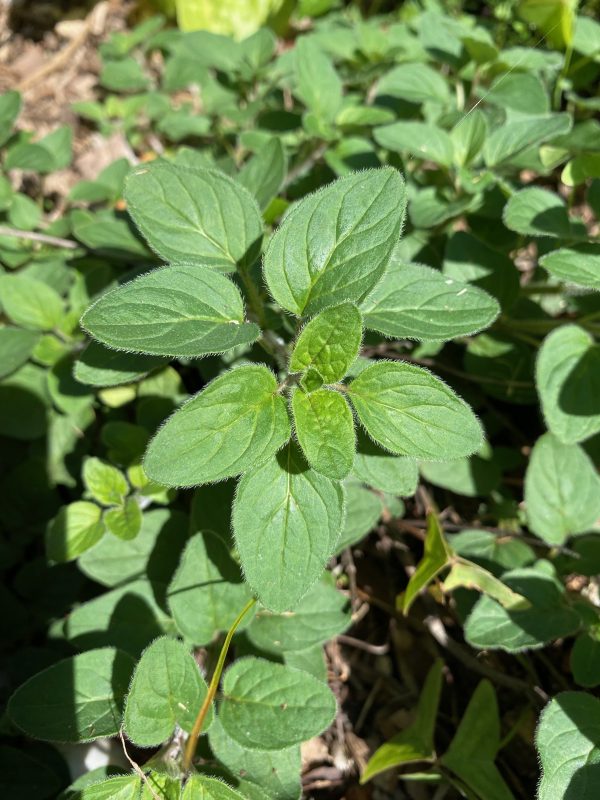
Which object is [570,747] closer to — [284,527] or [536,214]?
[284,527]

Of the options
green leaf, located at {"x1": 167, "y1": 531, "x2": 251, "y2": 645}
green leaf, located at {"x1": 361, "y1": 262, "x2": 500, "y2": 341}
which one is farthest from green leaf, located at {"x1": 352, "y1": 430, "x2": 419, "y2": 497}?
green leaf, located at {"x1": 167, "y1": 531, "x2": 251, "y2": 645}

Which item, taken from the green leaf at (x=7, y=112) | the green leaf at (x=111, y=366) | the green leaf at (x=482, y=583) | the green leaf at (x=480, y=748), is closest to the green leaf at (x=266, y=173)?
the green leaf at (x=111, y=366)

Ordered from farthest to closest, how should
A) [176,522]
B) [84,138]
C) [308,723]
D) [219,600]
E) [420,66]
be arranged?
[84,138] → [420,66] → [176,522] → [219,600] → [308,723]

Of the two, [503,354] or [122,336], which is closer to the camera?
[122,336]

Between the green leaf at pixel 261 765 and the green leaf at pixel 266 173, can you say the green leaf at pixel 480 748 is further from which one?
the green leaf at pixel 266 173

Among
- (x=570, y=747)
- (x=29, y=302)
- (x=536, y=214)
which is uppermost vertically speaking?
(x=536, y=214)

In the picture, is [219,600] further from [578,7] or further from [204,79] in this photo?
[578,7]

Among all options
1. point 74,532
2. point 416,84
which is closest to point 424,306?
point 74,532

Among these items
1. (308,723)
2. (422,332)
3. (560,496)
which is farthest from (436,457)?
(560,496)
